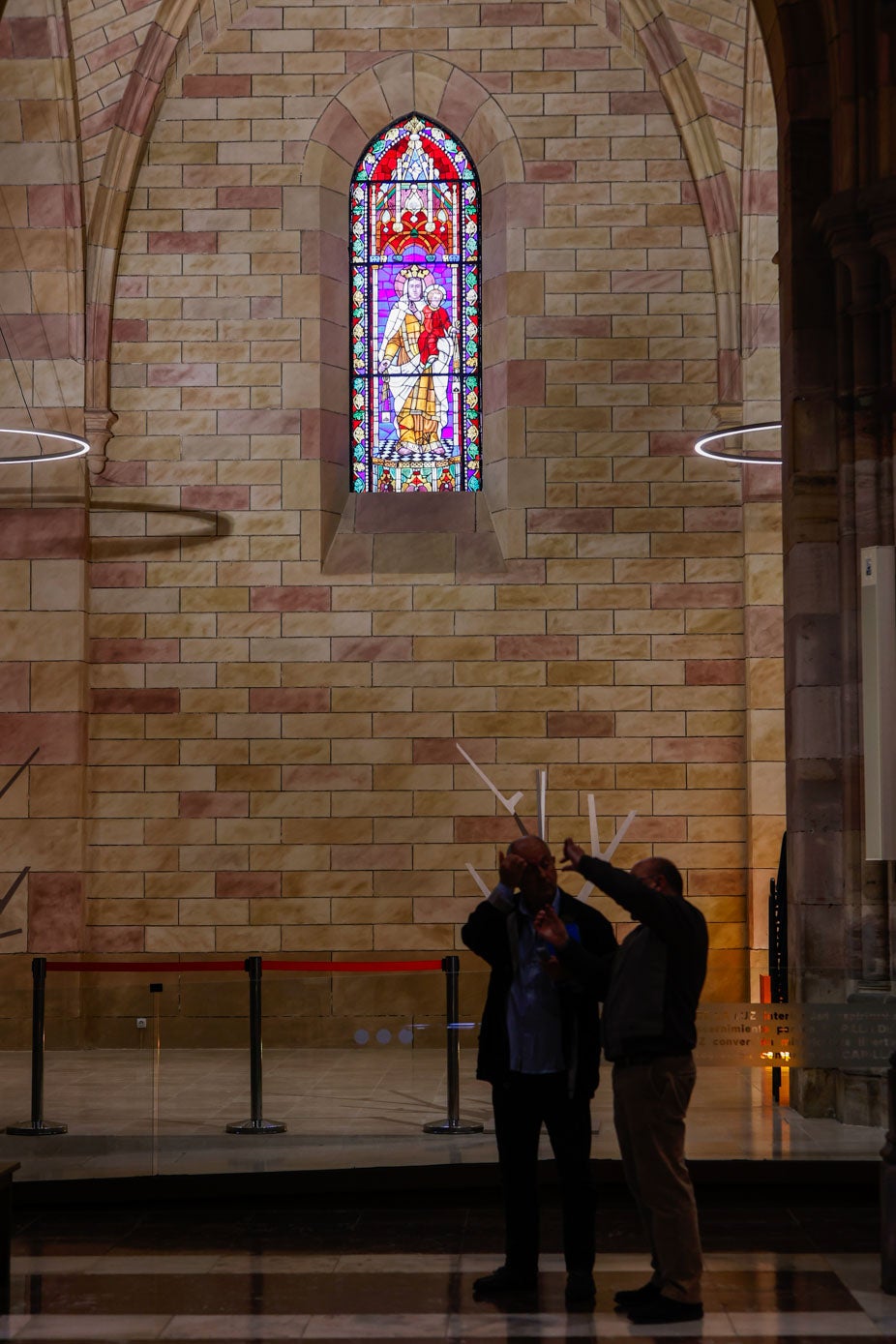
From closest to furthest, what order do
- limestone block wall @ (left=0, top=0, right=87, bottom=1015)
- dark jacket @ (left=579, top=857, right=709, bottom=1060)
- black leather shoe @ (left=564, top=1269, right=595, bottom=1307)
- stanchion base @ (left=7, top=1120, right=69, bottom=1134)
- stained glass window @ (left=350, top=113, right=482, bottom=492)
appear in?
dark jacket @ (left=579, top=857, right=709, bottom=1060), black leather shoe @ (left=564, top=1269, right=595, bottom=1307), stanchion base @ (left=7, top=1120, right=69, bottom=1134), limestone block wall @ (left=0, top=0, right=87, bottom=1015), stained glass window @ (left=350, top=113, right=482, bottom=492)

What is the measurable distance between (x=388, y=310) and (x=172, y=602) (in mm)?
2807

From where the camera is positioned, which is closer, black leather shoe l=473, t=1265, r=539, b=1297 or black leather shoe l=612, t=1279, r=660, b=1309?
black leather shoe l=612, t=1279, r=660, b=1309

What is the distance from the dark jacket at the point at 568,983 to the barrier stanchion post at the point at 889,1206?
36.0 inches

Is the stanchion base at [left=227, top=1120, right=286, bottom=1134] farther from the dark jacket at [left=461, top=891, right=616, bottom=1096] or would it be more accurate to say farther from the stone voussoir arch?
the stone voussoir arch

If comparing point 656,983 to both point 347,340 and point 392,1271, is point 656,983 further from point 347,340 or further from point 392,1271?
point 347,340

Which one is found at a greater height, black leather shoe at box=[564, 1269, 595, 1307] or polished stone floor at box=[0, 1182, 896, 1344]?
black leather shoe at box=[564, 1269, 595, 1307]

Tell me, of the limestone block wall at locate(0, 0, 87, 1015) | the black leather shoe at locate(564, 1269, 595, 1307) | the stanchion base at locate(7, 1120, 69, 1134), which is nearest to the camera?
the black leather shoe at locate(564, 1269, 595, 1307)

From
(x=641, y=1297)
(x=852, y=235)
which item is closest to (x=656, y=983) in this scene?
(x=641, y=1297)

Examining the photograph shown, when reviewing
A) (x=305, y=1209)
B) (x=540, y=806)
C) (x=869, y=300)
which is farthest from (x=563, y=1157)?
(x=869, y=300)

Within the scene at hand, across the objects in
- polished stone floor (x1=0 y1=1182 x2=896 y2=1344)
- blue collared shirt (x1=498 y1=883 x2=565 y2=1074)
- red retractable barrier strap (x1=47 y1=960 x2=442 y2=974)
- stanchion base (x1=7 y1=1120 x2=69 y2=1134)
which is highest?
blue collared shirt (x1=498 y1=883 x2=565 y2=1074)

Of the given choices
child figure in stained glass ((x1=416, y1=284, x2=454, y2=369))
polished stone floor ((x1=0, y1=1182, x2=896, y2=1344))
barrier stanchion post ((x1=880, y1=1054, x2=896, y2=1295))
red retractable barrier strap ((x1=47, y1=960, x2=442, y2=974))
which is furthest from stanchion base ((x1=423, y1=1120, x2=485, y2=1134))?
child figure in stained glass ((x1=416, y1=284, x2=454, y2=369))

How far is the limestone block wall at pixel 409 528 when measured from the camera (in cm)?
1239

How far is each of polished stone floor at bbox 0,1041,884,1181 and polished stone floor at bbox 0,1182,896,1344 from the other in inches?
7.8

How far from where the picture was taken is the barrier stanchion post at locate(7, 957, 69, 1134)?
7395mm
